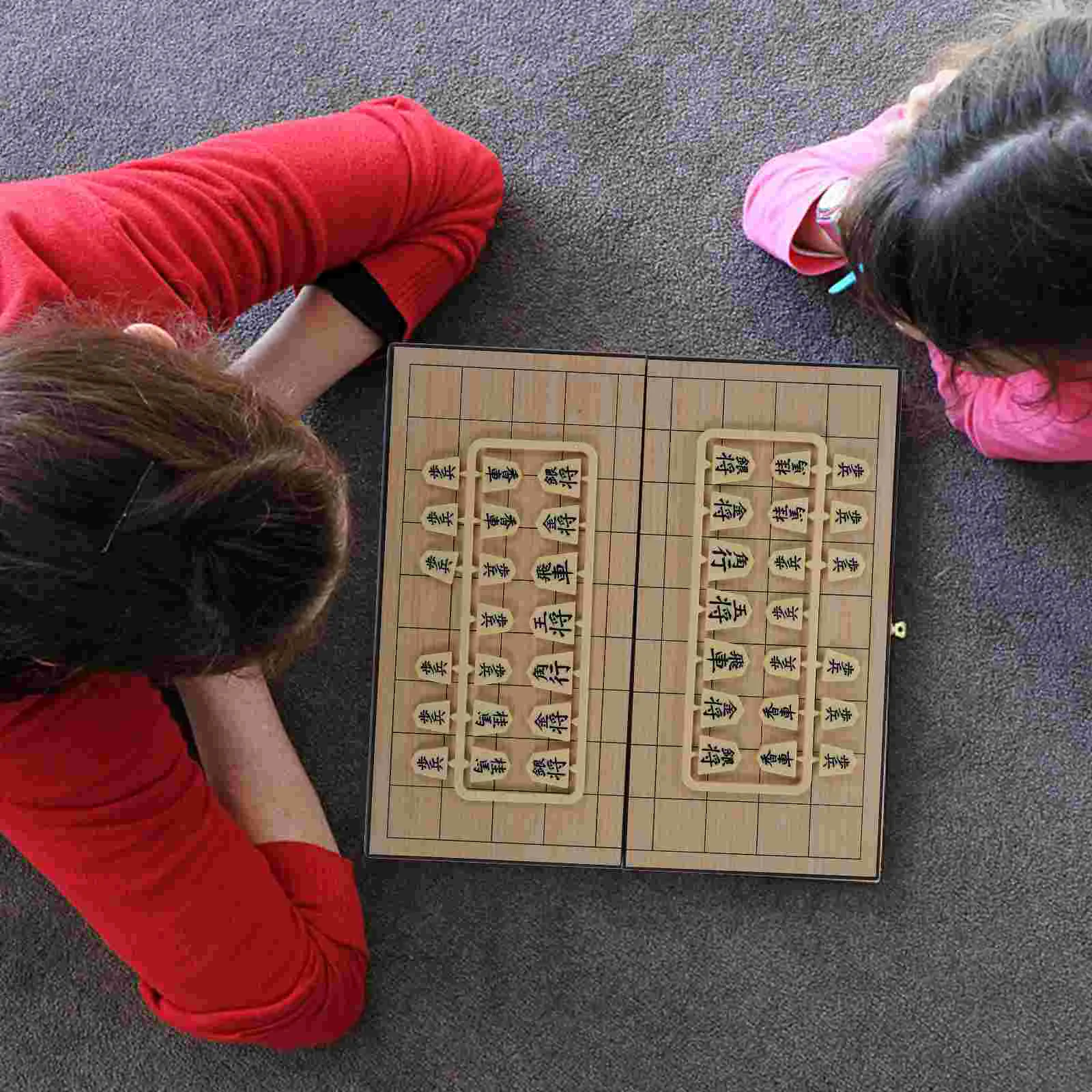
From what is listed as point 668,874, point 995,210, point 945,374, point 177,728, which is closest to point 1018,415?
point 945,374

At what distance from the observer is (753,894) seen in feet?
2.80

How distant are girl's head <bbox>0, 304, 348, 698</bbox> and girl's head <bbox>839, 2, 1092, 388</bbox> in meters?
0.35

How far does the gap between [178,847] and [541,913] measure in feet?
0.98

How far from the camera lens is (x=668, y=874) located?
86 centimetres

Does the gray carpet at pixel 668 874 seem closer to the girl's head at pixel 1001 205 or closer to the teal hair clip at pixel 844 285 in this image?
the teal hair clip at pixel 844 285

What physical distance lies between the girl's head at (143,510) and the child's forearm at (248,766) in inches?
11.0

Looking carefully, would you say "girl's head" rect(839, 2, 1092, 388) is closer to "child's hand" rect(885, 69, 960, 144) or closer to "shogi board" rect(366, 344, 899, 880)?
"child's hand" rect(885, 69, 960, 144)

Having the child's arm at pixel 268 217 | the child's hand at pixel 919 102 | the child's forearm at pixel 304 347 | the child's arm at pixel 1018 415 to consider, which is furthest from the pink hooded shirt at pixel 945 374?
the child's forearm at pixel 304 347

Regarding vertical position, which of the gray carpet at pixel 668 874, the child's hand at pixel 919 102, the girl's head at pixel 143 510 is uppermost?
the child's hand at pixel 919 102

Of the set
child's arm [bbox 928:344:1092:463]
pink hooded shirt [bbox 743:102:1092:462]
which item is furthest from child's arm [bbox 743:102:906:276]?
child's arm [bbox 928:344:1092:463]

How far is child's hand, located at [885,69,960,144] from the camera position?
0.60m

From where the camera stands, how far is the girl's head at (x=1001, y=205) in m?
0.53

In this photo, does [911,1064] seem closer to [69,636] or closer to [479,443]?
[479,443]

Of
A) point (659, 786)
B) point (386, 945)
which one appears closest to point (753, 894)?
point (659, 786)
